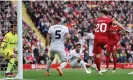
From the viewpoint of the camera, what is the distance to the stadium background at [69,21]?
105 feet

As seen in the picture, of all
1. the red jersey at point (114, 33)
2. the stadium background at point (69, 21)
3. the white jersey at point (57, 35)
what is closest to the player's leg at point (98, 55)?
the white jersey at point (57, 35)

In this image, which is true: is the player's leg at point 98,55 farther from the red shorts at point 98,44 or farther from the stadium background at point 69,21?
the stadium background at point 69,21

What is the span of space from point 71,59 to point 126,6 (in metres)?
18.4

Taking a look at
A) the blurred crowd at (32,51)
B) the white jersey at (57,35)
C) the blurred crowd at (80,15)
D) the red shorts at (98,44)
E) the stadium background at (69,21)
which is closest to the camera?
the white jersey at (57,35)

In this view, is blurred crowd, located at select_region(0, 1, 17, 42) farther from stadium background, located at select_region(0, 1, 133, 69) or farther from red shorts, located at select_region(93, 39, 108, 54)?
stadium background, located at select_region(0, 1, 133, 69)

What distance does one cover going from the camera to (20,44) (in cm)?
1617

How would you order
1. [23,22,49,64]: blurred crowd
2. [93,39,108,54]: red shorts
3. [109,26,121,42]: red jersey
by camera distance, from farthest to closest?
[23,22,49,64]: blurred crowd < [109,26,121,42]: red jersey < [93,39,108,54]: red shorts

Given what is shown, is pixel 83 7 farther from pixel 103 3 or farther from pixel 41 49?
pixel 41 49

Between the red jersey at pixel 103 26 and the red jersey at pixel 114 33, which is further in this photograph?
the red jersey at pixel 114 33

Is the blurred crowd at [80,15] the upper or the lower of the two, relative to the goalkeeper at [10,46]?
upper

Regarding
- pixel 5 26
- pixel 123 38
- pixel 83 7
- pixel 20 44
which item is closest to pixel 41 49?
pixel 123 38

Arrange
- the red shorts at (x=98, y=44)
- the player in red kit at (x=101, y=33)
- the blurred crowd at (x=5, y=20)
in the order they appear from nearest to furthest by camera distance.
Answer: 1. the blurred crowd at (x=5, y=20)
2. the player in red kit at (x=101, y=33)
3. the red shorts at (x=98, y=44)

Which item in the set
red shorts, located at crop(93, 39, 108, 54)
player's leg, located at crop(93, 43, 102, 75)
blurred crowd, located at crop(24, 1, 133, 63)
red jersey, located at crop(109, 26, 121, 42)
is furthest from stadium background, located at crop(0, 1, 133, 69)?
player's leg, located at crop(93, 43, 102, 75)

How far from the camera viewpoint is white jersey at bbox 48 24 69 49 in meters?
19.2
